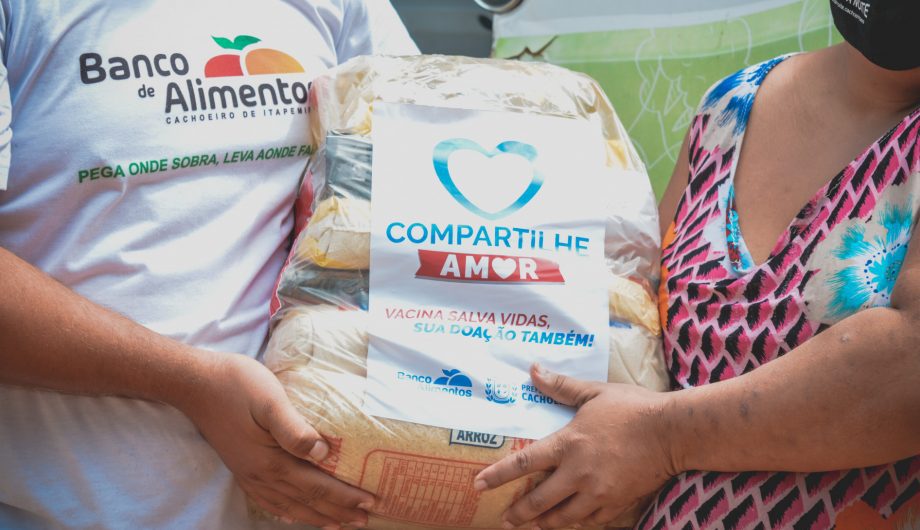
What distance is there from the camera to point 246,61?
1431mm

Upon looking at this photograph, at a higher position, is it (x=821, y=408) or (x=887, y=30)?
(x=887, y=30)

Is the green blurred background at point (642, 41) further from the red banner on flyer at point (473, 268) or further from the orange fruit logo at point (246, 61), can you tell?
the red banner on flyer at point (473, 268)

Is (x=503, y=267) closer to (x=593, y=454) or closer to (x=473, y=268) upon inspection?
(x=473, y=268)

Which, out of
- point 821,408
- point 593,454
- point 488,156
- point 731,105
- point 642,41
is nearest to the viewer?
point 821,408

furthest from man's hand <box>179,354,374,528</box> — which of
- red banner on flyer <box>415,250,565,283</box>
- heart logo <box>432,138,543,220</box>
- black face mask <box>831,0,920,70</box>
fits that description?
black face mask <box>831,0,920,70</box>

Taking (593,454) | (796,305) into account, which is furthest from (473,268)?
(796,305)

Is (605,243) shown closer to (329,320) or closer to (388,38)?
(329,320)

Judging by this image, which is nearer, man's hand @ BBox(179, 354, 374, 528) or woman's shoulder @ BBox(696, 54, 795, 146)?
man's hand @ BBox(179, 354, 374, 528)

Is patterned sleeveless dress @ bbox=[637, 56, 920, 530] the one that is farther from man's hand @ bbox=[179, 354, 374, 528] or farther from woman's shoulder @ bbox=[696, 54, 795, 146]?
man's hand @ bbox=[179, 354, 374, 528]

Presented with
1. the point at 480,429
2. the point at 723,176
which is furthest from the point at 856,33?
the point at 480,429

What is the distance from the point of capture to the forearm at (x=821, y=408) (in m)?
1.08

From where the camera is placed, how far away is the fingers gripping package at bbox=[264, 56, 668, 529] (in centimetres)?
123

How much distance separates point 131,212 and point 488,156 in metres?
0.53

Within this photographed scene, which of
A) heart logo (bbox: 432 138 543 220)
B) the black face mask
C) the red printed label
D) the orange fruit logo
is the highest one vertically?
the black face mask
